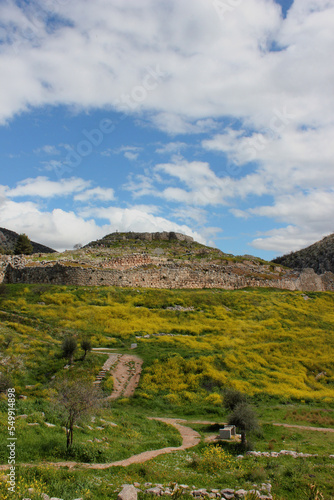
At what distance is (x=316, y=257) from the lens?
87.2m

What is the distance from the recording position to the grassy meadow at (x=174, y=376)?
32.6ft

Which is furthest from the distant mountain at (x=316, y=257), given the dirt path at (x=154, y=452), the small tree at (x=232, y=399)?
the dirt path at (x=154, y=452)

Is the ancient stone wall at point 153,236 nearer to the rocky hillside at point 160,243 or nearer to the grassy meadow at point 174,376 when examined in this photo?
the rocky hillside at point 160,243

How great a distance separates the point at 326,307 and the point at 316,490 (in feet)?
124

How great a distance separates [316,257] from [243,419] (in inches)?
3163

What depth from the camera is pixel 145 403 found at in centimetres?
1855

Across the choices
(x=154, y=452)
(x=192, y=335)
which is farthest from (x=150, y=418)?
(x=192, y=335)

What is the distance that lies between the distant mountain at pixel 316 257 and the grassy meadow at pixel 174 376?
41918mm

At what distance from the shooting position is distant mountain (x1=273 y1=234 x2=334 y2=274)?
8164 cm

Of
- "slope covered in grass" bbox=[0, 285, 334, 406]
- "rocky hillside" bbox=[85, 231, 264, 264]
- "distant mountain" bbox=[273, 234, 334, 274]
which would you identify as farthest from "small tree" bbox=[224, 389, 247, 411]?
"distant mountain" bbox=[273, 234, 334, 274]

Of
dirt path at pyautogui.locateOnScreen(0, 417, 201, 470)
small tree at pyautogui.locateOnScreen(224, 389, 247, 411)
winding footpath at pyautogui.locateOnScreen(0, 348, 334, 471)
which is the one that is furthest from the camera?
small tree at pyautogui.locateOnScreen(224, 389, 247, 411)

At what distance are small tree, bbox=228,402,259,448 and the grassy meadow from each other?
64 cm

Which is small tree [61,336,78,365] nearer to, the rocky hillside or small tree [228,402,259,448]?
small tree [228,402,259,448]

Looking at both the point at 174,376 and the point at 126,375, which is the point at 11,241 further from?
the point at 174,376
